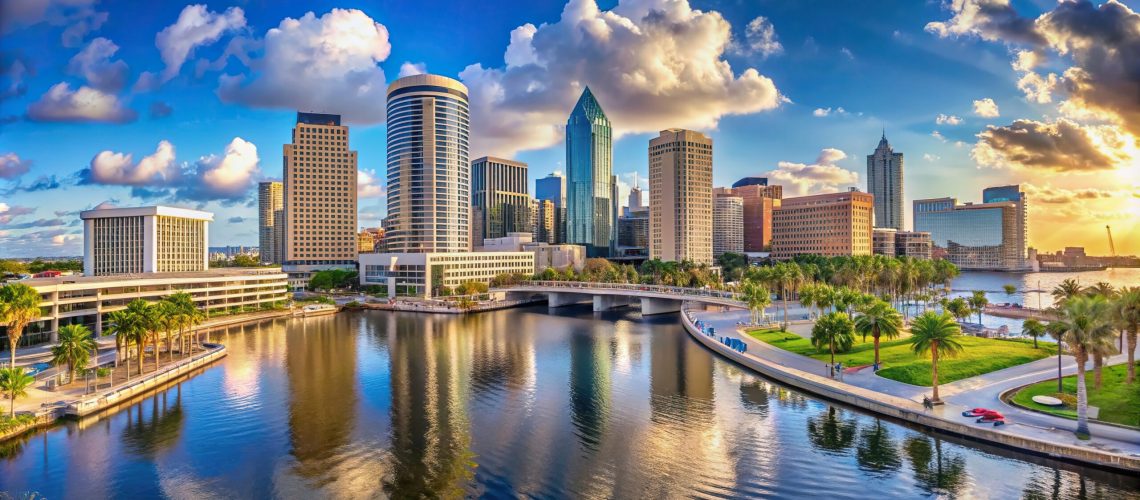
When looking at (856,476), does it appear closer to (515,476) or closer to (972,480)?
(972,480)

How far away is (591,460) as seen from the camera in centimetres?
3822

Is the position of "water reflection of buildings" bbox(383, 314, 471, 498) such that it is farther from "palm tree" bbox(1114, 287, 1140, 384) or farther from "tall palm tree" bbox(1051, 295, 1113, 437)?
"palm tree" bbox(1114, 287, 1140, 384)

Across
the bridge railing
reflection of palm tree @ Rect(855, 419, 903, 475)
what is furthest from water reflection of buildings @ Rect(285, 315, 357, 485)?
the bridge railing

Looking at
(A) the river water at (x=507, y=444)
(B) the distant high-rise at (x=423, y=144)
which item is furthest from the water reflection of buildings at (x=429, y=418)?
(B) the distant high-rise at (x=423, y=144)

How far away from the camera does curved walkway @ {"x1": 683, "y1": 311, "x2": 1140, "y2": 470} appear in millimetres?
34250

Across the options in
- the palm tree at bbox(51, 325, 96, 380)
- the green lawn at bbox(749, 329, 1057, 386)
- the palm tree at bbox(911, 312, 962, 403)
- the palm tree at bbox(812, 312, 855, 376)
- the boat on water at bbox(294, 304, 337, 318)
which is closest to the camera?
the palm tree at bbox(911, 312, 962, 403)

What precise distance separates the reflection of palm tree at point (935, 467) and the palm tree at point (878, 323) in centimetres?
1811

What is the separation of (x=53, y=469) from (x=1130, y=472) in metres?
65.0

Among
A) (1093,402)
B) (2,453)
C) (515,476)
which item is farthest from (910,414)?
(2,453)

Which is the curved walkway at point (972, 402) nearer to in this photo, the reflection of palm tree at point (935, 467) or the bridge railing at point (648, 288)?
the reflection of palm tree at point (935, 467)

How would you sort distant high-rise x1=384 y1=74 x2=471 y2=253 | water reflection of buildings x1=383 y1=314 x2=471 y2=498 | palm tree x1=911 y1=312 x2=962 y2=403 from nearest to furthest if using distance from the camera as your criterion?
water reflection of buildings x1=383 y1=314 x2=471 y2=498
palm tree x1=911 y1=312 x2=962 y2=403
distant high-rise x1=384 y1=74 x2=471 y2=253

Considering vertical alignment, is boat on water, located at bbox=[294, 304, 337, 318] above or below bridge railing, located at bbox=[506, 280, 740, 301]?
below

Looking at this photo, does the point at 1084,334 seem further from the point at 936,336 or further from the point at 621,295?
the point at 621,295

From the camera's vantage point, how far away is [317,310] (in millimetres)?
127188
